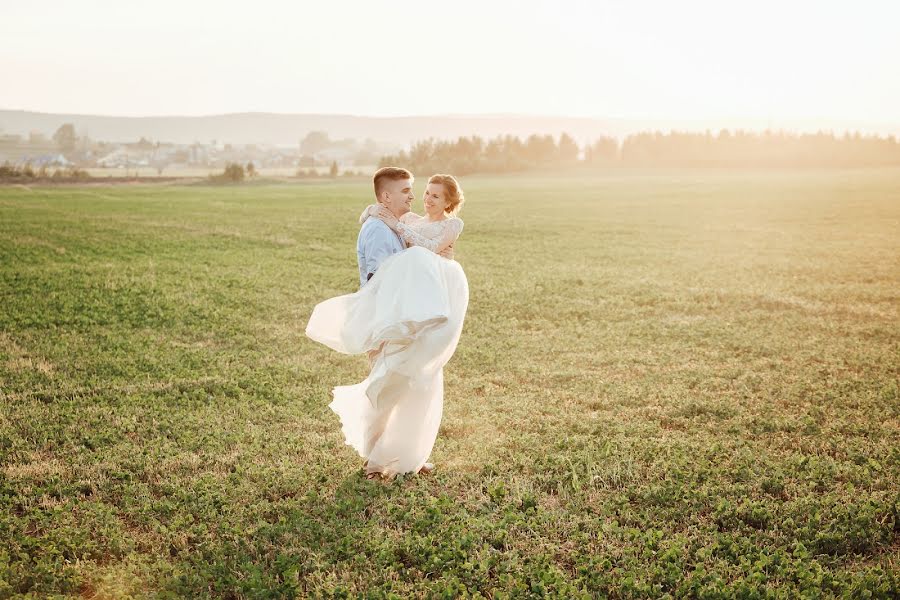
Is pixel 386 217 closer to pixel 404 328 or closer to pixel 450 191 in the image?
pixel 450 191

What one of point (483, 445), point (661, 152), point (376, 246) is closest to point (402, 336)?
point (376, 246)

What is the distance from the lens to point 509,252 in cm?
2725

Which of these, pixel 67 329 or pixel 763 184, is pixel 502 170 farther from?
pixel 67 329

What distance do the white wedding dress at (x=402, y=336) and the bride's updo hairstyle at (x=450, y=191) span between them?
0.52ft

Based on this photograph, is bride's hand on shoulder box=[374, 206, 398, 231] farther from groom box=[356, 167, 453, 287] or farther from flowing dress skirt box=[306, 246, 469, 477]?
flowing dress skirt box=[306, 246, 469, 477]

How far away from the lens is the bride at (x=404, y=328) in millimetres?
6559

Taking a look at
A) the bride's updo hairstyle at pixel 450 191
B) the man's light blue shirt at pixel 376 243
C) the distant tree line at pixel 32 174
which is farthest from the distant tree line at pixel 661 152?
the man's light blue shirt at pixel 376 243

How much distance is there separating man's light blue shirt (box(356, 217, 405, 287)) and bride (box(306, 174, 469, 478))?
7cm

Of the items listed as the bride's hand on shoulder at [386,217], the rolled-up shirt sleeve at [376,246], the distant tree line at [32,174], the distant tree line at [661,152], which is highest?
the distant tree line at [661,152]

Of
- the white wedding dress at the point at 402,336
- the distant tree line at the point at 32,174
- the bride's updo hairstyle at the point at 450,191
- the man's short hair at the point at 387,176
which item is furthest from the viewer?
the distant tree line at the point at 32,174

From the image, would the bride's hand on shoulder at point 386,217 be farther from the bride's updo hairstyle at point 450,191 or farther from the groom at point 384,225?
the bride's updo hairstyle at point 450,191

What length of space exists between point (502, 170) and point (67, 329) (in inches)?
4053

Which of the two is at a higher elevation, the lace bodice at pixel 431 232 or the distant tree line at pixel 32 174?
the distant tree line at pixel 32 174

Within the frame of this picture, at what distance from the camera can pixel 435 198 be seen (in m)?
6.84
